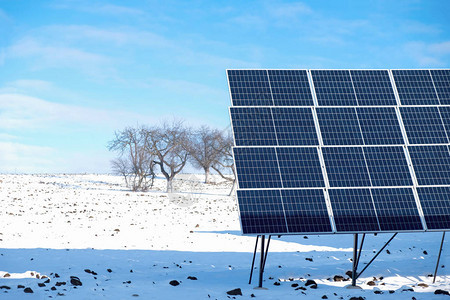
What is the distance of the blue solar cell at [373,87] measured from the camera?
61.3ft

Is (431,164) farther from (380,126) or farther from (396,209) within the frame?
(396,209)

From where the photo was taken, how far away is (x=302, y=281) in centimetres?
1753

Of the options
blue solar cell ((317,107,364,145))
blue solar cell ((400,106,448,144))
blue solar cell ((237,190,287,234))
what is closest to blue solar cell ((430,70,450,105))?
blue solar cell ((400,106,448,144))

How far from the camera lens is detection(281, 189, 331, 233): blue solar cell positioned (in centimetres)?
1498

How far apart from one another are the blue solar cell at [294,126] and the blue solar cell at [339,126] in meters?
0.40

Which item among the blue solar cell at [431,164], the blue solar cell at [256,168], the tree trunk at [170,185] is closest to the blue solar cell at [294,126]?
the blue solar cell at [256,168]

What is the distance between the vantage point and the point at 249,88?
17.8 metres

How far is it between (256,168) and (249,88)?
3410 millimetres

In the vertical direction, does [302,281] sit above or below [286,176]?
below

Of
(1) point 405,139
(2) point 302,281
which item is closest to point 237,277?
(2) point 302,281

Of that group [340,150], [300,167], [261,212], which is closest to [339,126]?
[340,150]

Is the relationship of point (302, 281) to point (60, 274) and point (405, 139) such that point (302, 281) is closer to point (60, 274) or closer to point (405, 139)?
point (405, 139)

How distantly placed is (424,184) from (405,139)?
1796 millimetres

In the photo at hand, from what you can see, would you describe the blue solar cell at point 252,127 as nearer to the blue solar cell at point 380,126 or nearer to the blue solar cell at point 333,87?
the blue solar cell at point 333,87
